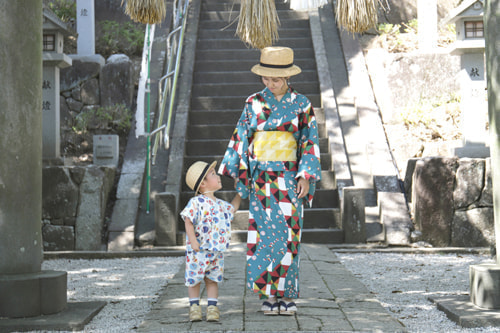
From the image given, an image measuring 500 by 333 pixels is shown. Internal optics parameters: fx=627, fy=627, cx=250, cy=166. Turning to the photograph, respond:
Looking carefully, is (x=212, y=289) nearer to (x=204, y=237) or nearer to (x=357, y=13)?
(x=204, y=237)

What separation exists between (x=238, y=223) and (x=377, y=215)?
5.40 feet

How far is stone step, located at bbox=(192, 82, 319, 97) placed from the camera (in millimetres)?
9422

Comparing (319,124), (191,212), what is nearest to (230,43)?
(319,124)

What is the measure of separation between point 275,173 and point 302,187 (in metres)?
0.20

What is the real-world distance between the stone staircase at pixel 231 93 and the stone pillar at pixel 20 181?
334cm

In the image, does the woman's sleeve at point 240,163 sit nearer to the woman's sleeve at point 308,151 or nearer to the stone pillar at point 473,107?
the woman's sleeve at point 308,151

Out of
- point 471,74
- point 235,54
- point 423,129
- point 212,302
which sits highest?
point 235,54

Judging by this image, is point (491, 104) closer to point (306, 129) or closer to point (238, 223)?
point (306, 129)

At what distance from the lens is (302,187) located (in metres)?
4.04

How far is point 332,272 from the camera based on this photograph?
5.46 m

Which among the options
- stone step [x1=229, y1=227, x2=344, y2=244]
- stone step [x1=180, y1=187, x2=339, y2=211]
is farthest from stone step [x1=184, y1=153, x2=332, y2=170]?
stone step [x1=229, y1=227, x2=344, y2=244]

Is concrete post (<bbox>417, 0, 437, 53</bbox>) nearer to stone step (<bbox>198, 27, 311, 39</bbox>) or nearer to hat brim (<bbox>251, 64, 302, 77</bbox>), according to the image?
stone step (<bbox>198, 27, 311, 39</bbox>)

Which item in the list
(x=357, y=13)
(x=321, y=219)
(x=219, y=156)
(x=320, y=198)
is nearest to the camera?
(x=357, y=13)

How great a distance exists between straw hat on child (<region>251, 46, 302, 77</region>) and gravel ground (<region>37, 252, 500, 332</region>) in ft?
5.83
